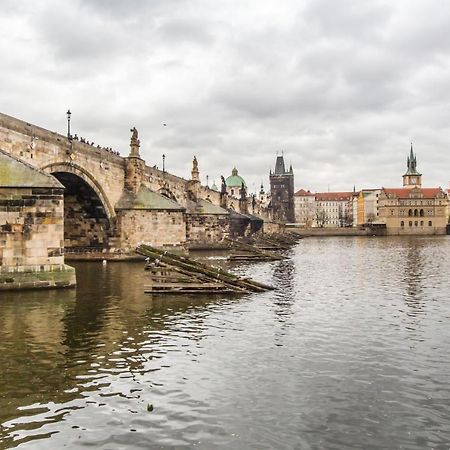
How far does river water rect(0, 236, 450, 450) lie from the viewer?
745 cm

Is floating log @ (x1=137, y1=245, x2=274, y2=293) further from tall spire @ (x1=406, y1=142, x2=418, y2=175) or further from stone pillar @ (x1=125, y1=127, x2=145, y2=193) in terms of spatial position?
tall spire @ (x1=406, y1=142, x2=418, y2=175)

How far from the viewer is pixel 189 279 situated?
2114cm

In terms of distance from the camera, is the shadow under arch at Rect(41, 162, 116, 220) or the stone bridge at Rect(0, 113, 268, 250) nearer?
the shadow under arch at Rect(41, 162, 116, 220)

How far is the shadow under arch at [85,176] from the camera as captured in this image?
98.8 feet

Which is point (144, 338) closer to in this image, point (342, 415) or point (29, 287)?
point (342, 415)

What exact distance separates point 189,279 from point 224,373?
11.1m

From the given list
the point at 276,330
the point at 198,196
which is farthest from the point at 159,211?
the point at 276,330

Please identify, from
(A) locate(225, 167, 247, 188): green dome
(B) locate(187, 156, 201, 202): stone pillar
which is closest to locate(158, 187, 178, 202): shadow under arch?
(B) locate(187, 156, 201, 202): stone pillar

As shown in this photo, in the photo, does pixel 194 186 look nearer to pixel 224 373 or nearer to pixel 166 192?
pixel 166 192

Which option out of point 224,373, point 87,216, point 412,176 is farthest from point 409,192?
point 224,373

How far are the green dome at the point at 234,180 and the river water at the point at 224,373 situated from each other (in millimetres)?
156918

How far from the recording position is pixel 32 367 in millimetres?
10383

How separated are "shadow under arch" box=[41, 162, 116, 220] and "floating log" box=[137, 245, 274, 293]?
11.1 meters

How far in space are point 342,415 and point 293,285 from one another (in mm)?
16709
